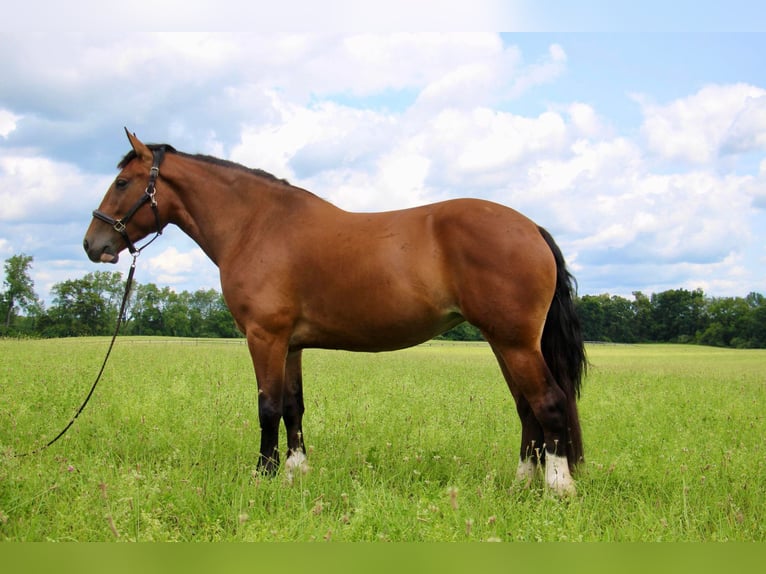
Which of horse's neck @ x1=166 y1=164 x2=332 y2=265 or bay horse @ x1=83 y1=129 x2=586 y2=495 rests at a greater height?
horse's neck @ x1=166 y1=164 x2=332 y2=265

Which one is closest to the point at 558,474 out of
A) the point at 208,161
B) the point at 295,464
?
the point at 295,464

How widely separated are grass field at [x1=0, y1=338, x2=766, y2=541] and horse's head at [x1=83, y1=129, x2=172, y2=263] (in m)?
2.24

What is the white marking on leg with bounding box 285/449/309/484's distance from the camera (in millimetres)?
5211

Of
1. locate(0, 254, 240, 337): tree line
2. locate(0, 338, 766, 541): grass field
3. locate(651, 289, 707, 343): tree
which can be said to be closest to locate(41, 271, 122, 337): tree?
locate(0, 254, 240, 337): tree line

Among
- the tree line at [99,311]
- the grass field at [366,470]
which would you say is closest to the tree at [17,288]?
the tree line at [99,311]

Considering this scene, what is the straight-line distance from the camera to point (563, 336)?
215 inches

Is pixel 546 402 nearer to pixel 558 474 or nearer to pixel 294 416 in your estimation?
pixel 558 474

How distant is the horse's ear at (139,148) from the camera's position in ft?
19.8

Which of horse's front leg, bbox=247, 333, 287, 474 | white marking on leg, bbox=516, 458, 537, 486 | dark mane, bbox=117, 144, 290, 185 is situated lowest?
white marking on leg, bbox=516, 458, 537, 486

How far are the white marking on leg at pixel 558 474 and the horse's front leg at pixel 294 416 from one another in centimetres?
226

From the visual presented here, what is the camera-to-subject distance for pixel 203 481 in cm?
478

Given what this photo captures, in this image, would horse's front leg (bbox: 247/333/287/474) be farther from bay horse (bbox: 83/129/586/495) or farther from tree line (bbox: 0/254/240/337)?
tree line (bbox: 0/254/240/337)

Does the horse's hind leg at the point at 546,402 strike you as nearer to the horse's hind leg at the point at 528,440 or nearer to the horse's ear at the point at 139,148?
the horse's hind leg at the point at 528,440

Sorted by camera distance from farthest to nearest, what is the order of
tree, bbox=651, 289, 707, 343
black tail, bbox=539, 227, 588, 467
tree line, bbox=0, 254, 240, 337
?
1. tree, bbox=651, 289, 707, 343
2. tree line, bbox=0, 254, 240, 337
3. black tail, bbox=539, 227, 588, 467
